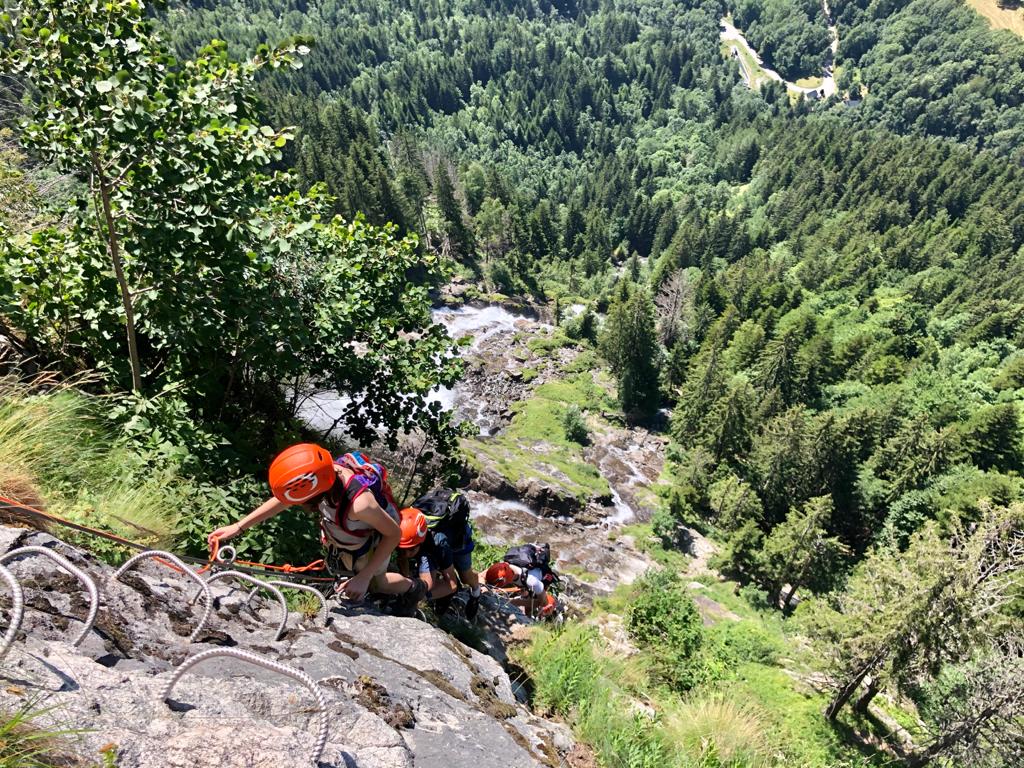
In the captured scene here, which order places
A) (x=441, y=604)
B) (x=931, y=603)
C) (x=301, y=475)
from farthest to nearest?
(x=931, y=603) → (x=441, y=604) → (x=301, y=475)

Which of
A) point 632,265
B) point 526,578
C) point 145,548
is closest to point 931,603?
point 526,578

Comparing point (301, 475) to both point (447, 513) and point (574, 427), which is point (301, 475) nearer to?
point (447, 513)

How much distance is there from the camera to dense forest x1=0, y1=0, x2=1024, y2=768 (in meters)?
4.66

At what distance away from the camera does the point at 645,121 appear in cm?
16962

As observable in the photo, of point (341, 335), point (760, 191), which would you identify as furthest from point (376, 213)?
point (760, 191)

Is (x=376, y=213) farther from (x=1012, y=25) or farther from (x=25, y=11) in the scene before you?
(x=1012, y=25)

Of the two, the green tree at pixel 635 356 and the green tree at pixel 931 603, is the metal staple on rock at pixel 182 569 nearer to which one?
the green tree at pixel 931 603

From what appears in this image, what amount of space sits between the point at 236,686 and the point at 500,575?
6427mm

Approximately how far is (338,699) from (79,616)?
148cm

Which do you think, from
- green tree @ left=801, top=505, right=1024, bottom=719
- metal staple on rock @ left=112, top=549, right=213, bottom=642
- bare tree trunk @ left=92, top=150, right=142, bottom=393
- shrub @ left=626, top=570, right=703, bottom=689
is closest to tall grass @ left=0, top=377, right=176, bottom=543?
bare tree trunk @ left=92, top=150, right=142, bottom=393

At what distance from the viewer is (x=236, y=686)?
2.72 meters

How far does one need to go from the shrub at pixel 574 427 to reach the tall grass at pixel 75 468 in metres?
42.4

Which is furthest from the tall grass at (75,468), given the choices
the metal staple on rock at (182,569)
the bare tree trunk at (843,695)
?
the bare tree trunk at (843,695)

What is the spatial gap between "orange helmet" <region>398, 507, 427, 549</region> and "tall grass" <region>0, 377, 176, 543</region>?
2.12 m
